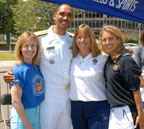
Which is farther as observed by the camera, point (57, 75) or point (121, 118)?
point (57, 75)

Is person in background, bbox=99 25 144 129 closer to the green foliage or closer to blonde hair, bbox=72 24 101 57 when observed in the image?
blonde hair, bbox=72 24 101 57

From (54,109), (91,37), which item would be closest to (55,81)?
(54,109)

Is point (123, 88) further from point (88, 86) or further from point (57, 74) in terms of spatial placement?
point (57, 74)

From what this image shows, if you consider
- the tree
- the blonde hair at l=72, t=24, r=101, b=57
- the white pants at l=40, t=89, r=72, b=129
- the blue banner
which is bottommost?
the white pants at l=40, t=89, r=72, b=129

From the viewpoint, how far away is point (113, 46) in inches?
101

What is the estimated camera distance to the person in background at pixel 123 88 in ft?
7.73

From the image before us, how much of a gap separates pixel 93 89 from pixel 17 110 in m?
0.97

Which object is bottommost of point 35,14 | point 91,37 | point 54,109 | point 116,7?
point 54,109

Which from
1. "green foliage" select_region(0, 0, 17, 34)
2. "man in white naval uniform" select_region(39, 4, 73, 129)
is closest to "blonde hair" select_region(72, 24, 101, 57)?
"man in white naval uniform" select_region(39, 4, 73, 129)

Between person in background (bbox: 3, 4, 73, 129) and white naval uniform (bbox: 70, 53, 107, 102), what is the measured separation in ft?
0.45

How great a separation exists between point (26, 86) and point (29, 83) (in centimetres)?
5

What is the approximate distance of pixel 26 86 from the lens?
8.23 ft

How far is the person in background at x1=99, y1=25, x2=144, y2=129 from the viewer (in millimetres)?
2355

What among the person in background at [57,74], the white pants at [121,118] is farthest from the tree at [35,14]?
the white pants at [121,118]
